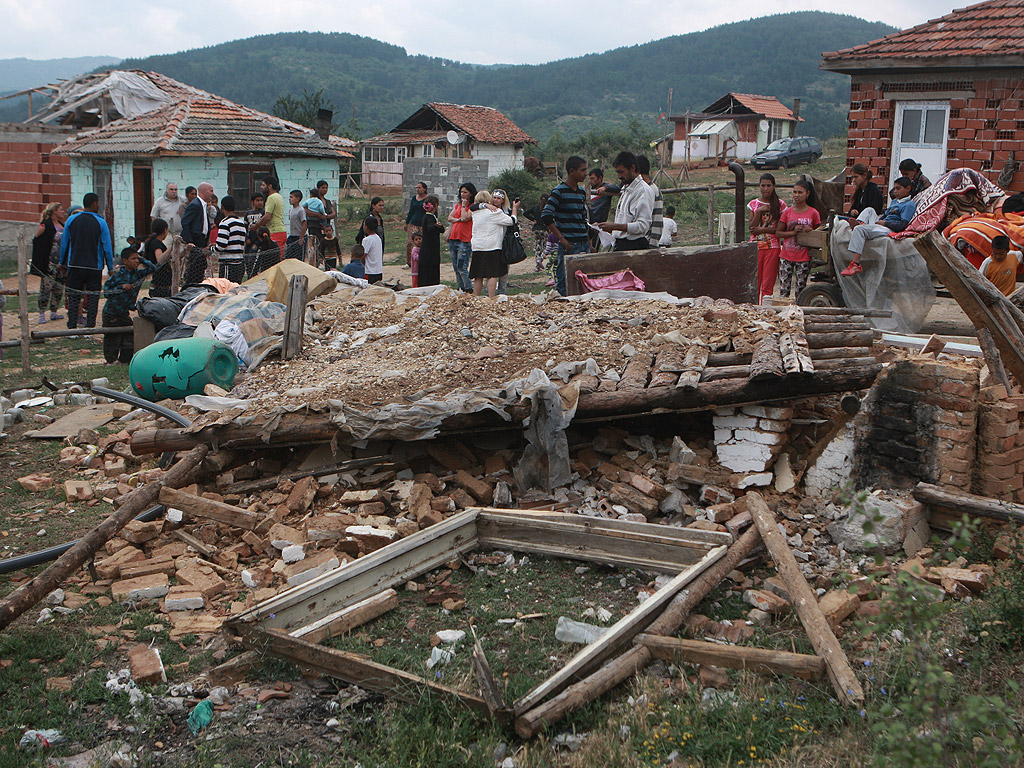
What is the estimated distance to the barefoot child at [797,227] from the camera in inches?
376

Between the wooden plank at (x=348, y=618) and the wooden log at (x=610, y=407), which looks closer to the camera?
the wooden plank at (x=348, y=618)

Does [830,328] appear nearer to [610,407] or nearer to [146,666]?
[610,407]

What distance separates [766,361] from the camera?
5633 mm

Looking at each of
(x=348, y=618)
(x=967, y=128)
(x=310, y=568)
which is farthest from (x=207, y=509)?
(x=967, y=128)

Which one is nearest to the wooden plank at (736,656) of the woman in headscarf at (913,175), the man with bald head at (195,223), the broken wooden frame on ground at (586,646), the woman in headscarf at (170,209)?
the broken wooden frame on ground at (586,646)

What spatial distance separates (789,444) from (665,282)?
117 inches

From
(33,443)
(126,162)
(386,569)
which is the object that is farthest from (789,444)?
(126,162)

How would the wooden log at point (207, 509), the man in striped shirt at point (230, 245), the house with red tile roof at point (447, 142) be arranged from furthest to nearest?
the house with red tile roof at point (447, 142), the man in striped shirt at point (230, 245), the wooden log at point (207, 509)

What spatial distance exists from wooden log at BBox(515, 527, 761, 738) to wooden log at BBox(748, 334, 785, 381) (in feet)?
3.89

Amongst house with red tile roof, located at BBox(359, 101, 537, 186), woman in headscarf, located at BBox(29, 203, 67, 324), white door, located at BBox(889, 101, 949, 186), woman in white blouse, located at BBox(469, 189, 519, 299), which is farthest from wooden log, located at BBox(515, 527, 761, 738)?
house with red tile roof, located at BBox(359, 101, 537, 186)

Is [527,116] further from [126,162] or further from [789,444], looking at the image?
[789,444]

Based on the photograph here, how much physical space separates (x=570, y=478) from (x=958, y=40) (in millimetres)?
10119

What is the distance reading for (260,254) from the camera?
39.5 ft

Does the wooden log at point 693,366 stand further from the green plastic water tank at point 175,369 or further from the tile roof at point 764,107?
the tile roof at point 764,107
